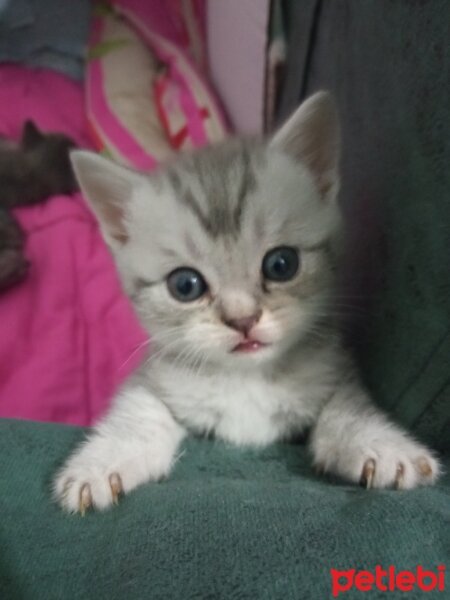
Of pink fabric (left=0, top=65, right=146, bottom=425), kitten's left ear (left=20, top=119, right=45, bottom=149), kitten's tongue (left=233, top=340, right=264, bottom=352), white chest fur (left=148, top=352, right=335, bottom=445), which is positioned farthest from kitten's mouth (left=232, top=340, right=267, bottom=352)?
kitten's left ear (left=20, top=119, right=45, bottom=149)

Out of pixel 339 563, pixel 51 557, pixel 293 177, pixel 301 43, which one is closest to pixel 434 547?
pixel 339 563

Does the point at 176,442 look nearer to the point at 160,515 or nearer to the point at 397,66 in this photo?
the point at 160,515

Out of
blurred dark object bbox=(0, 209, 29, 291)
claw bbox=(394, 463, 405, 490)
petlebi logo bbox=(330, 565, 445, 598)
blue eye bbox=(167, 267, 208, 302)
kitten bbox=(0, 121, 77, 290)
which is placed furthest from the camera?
kitten bbox=(0, 121, 77, 290)

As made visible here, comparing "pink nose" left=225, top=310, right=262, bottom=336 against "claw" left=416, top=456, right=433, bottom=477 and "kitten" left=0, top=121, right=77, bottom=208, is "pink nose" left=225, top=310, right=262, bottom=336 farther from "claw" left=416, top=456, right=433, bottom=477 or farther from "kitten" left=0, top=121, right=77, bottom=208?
"kitten" left=0, top=121, right=77, bottom=208

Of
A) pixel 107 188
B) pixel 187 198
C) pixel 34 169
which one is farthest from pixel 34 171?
pixel 187 198

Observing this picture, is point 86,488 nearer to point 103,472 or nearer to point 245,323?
point 103,472

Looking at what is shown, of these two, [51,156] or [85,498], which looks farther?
[51,156]
